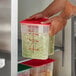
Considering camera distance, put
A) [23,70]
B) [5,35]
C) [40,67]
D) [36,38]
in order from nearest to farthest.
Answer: [5,35] → [36,38] → [23,70] → [40,67]

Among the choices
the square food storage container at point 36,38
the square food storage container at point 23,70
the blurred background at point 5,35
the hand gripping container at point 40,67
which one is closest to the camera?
the blurred background at point 5,35

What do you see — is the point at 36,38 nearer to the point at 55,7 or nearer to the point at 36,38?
the point at 36,38

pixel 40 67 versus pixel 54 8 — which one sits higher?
pixel 54 8

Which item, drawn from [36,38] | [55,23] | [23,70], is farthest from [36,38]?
[23,70]

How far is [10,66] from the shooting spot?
35.3 inches

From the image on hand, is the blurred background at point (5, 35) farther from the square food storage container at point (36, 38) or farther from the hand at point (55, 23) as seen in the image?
the hand at point (55, 23)

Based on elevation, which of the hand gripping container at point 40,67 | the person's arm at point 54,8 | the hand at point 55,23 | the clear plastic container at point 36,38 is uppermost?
the person's arm at point 54,8

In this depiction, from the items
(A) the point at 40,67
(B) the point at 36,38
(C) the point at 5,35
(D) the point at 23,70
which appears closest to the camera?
(C) the point at 5,35

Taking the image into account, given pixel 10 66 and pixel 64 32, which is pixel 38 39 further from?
pixel 64 32

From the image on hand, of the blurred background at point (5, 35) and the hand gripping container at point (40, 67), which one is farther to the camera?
the hand gripping container at point (40, 67)

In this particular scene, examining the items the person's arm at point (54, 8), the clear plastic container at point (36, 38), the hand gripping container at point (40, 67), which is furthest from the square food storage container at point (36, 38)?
the hand gripping container at point (40, 67)

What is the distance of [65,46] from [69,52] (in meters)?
0.06

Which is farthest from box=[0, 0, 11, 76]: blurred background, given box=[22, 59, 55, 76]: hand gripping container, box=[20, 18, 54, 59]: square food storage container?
box=[22, 59, 55, 76]: hand gripping container

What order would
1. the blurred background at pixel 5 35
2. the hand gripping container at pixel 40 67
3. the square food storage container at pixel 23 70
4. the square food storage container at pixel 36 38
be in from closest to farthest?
the blurred background at pixel 5 35, the square food storage container at pixel 36 38, the square food storage container at pixel 23 70, the hand gripping container at pixel 40 67
